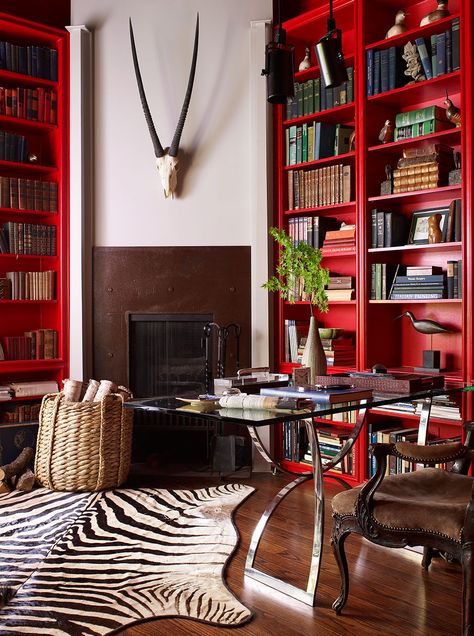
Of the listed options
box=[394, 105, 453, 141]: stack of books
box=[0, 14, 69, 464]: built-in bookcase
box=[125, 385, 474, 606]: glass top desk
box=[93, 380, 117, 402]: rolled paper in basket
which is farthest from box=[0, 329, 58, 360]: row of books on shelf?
box=[394, 105, 453, 141]: stack of books

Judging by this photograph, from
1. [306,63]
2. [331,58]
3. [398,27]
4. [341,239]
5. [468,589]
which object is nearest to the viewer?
[468,589]

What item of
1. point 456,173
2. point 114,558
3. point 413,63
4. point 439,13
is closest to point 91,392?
point 114,558

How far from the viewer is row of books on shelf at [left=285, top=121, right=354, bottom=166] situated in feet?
14.8

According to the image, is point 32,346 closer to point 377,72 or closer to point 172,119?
point 172,119

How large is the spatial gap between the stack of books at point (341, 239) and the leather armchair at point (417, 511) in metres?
1.90

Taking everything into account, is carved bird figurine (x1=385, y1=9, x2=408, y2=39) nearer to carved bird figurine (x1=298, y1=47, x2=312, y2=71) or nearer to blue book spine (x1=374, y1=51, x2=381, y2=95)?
blue book spine (x1=374, y1=51, x2=381, y2=95)

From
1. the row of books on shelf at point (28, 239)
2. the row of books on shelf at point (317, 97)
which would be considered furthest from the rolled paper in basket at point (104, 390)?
the row of books on shelf at point (317, 97)

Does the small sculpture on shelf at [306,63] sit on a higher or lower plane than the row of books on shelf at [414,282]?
higher

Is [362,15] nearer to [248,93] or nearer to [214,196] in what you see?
[248,93]

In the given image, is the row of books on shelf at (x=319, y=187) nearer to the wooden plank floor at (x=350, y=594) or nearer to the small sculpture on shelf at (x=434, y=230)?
the small sculpture on shelf at (x=434, y=230)

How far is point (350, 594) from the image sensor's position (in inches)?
106

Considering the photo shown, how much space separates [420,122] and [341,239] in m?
0.85

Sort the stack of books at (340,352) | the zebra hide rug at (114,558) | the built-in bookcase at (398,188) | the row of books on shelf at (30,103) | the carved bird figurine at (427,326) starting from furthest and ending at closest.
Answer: the row of books on shelf at (30,103)
the stack of books at (340,352)
the carved bird figurine at (427,326)
the built-in bookcase at (398,188)
the zebra hide rug at (114,558)

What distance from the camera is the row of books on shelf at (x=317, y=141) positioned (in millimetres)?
4500
